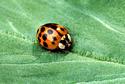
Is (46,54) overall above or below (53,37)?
below

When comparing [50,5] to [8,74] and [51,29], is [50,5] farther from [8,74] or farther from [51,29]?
[8,74]

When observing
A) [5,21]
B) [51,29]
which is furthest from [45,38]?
[5,21]

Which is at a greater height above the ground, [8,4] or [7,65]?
[8,4]

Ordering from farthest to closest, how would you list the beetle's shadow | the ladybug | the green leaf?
the ladybug, the beetle's shadow, the green leaf

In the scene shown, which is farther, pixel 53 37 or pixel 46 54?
pixel 53 37

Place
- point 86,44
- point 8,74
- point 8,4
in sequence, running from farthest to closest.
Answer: point 8,4, point 86,44, point 8,74

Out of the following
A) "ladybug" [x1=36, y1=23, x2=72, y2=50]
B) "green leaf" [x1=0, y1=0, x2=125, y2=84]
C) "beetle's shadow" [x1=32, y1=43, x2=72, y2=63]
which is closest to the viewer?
"green leaf" [x1=0, y1=0, x2=125, y2=84]
